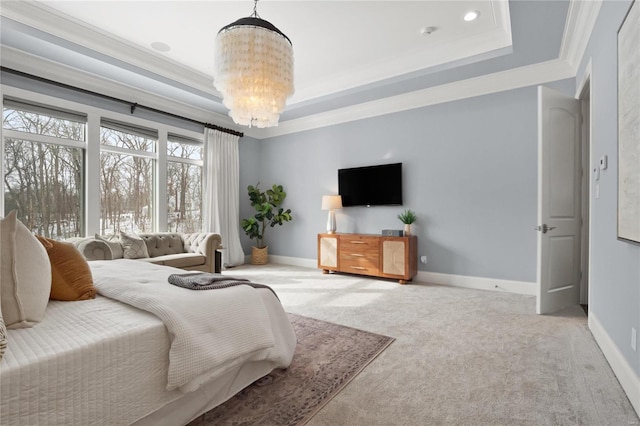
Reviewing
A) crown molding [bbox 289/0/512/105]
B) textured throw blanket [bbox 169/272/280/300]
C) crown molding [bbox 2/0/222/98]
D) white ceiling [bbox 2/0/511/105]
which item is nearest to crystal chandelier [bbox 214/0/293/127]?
white ceiling [bbox 2/0/511/105]

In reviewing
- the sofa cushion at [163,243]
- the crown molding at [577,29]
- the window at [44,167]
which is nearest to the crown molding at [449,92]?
the crown molding at [577,29]

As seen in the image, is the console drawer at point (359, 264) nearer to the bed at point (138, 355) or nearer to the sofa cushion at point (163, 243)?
the sofa cushion at point (163, 243)

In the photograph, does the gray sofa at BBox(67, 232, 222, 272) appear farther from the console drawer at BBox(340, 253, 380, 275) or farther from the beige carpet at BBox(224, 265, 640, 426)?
the console drawer at BBox(340, 253, 380, 275)

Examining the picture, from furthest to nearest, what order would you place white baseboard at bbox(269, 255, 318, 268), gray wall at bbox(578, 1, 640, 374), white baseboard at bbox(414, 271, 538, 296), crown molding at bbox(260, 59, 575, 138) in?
white baseboard at bbox(269, 255, 318, 268), white baseboard at bbox(414, 271, 538, 296), crown molding at bbox(260, 59, 575, 138), gray wall at bbox(578, 1, 640, 374)

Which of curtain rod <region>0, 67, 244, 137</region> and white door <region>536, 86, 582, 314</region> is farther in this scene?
curtain rod <region>0, 67, 244, 137</region>

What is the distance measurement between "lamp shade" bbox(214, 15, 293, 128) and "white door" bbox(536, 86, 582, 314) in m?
2.54

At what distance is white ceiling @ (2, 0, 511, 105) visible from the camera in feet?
10.1

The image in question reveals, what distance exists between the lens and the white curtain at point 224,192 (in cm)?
570

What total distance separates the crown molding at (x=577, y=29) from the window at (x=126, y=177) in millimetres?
5360

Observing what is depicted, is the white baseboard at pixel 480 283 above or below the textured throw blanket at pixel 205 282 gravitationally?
below

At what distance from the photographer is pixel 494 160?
422cm

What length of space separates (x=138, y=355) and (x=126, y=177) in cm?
417

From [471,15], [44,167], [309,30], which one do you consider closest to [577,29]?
[471,15]

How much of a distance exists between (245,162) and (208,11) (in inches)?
137
